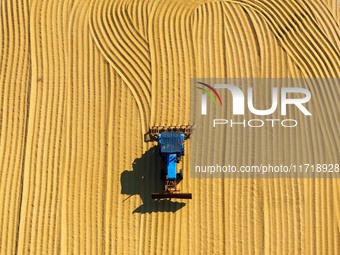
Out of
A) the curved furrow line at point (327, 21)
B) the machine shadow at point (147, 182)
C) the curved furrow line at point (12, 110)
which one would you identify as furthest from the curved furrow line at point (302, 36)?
the curved furrow line at point (12, 110)

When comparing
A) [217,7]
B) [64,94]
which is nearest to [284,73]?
[217,7]

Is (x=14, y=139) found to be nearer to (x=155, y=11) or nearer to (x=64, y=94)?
(x=64, y=94)

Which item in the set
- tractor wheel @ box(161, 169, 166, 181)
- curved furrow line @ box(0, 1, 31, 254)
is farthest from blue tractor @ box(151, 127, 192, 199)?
curved furrow line @ box(0, 1, 31, 254)

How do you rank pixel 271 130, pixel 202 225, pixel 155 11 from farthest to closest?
1. pixel 155 11
2. pixel 271 130
3. pixel 202 225

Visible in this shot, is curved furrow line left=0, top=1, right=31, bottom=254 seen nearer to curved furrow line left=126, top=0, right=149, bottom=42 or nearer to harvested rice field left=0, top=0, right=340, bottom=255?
harvested rice field left=0, top=0, right=340, bottom=255

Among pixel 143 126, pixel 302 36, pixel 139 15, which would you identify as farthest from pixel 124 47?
pixel 302 36

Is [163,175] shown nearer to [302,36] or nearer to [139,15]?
[139,15]
